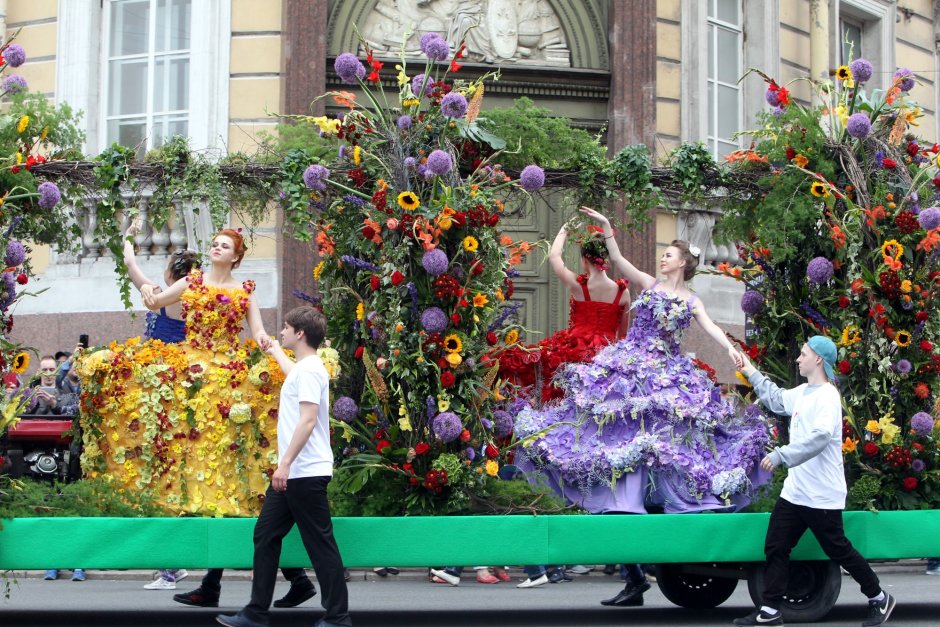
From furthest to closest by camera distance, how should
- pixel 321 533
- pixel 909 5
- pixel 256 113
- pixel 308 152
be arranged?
pixel 909 5 < pixel 256 113 < pixel 308 152 < pixel 321 533

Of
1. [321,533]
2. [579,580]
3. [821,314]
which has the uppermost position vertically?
[821,314]

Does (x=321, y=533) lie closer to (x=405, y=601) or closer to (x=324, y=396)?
(x=324, y=396)

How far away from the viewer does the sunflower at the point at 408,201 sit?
28.5 feet

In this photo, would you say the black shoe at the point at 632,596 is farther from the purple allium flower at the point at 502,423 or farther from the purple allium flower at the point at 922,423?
the purple allium flower at the point at 922,423

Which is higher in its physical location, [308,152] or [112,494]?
[308,152]

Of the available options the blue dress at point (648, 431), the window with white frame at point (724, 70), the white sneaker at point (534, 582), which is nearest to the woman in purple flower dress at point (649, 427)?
the blue dress at point (648, 431)

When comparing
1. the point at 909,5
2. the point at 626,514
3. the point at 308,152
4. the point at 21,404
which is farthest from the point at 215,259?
the point at 909,5

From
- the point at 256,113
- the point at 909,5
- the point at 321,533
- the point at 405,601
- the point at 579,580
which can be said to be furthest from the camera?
the point at 909,5

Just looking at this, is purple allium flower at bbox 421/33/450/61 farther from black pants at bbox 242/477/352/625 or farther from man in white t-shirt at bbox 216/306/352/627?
black pants at bbox 242/477/352/625

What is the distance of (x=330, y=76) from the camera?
15227mm

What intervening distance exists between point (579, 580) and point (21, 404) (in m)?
5.69

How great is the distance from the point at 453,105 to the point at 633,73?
23.9ft

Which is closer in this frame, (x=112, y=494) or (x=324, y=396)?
(x=324, y=396)

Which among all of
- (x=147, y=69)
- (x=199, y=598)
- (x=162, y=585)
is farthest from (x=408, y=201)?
(x=147, y=69)
